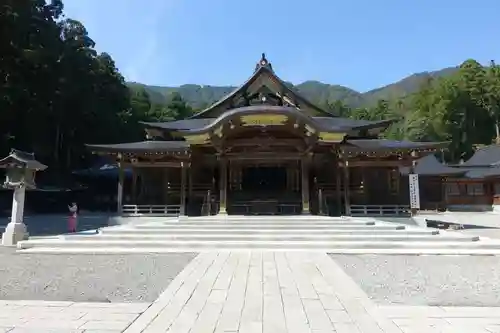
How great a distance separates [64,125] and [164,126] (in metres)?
16.9

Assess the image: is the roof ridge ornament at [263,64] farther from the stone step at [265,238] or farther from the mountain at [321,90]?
the mountain at [321,90]

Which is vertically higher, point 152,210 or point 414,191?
point 414,191

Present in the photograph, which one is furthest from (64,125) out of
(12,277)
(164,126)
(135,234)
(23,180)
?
(12,277)

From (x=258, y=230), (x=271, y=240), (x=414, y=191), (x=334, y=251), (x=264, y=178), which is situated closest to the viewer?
(x=334, y=251)

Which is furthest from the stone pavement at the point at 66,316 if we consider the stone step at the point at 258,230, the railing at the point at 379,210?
the railing at the point at 379,210

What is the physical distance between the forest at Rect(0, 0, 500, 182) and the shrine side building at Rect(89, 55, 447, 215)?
12972mm

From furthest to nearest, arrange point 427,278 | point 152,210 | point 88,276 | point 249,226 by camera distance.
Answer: point 152,210 < point 249,226 < point 88,276 < point 427,278

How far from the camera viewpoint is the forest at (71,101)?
23.7m

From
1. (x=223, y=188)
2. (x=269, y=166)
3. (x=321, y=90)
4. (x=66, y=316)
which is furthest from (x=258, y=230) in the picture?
(x=321, y=90)

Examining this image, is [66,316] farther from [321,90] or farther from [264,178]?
[321,90]

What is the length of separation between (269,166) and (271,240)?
23.2ft

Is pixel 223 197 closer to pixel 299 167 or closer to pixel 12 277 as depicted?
pixel 299 167

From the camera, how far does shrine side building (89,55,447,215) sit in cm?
1422

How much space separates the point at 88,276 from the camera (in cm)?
631
